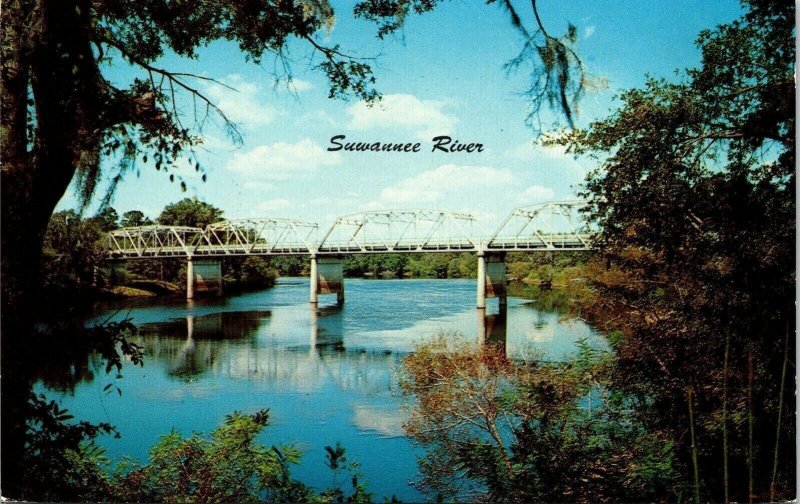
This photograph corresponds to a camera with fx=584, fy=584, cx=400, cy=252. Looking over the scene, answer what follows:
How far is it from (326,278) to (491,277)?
5.58m

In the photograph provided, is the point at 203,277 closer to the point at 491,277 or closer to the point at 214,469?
the point at 491,277

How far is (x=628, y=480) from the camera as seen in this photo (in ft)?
10.7

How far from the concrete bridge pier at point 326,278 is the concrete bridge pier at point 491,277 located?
14.3 feet

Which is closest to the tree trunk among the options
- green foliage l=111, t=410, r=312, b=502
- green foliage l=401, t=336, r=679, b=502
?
green foliage l=111, t=410, r=312, b=502

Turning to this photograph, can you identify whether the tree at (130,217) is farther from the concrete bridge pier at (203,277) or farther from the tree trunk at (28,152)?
the concrete bridge pier at (203,277)

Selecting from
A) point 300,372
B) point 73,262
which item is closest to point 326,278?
point 300,372

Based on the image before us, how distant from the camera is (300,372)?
326 inches

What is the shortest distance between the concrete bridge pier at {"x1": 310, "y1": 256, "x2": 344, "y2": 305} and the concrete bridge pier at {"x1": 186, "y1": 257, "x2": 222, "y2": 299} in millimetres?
2828

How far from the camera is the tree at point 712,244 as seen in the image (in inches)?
118

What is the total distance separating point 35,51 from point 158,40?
37.0 inches

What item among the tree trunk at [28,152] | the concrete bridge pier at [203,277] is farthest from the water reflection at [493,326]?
the concrete bridge pier at [203,277]

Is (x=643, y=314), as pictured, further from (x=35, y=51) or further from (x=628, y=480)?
(x=35, y=51)

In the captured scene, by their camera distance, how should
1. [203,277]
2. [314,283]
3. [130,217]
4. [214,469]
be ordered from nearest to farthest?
[214,469]
[130,217]
[203,277]
[314,283]

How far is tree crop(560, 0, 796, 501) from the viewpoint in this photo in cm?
300
